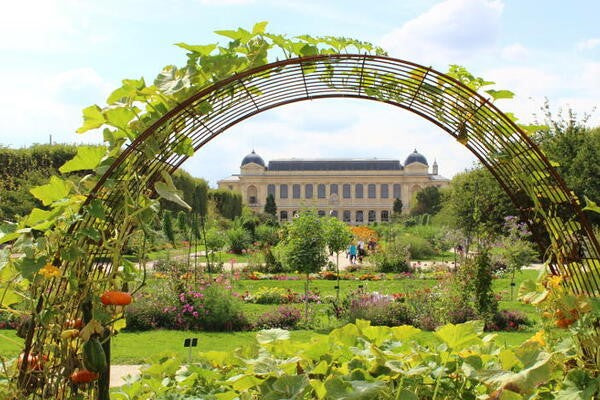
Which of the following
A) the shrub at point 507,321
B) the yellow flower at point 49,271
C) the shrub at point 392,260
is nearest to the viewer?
the yellow flower at point 49,271

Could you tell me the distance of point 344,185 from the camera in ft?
234

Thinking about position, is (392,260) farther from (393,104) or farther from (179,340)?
(393,104)

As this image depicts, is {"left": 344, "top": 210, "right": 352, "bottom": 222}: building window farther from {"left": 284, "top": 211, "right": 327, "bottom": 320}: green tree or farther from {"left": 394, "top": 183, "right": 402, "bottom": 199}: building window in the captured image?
{"left": 284, "top": 211, "right": 327, "bottom": 320}: green tree

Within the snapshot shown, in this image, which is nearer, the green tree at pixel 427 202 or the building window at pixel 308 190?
the green tree at pixel 427 202

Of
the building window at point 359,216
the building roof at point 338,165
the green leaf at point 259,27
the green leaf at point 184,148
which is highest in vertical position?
the building roof at point 338,165

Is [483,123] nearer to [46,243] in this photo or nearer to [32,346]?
[46,243]

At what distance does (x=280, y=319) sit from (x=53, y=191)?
6591mm

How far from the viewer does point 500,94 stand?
239 centimetres

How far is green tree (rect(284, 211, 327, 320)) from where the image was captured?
10.7 metres

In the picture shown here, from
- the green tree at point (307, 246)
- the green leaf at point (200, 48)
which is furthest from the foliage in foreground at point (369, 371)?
the green tree at point (307, 246)

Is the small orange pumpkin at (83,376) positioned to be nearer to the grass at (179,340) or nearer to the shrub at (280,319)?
the grass at (179,340)

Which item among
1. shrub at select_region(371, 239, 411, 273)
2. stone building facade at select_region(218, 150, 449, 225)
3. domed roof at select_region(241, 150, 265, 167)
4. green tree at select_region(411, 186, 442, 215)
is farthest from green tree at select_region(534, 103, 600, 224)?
domed roof at select_region(241, 150, 265, 167)

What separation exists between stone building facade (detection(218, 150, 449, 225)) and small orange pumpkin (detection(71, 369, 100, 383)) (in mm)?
67813

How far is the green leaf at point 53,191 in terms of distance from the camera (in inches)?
76.0
